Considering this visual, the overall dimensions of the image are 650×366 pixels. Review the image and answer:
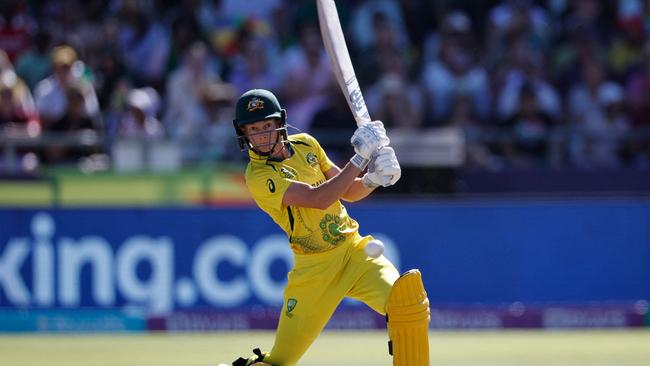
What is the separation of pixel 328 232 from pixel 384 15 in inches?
255

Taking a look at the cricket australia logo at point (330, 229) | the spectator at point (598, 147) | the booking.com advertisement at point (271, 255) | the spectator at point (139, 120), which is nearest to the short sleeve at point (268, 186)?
the cricket australia logo at point (330, 229)

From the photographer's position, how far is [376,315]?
9172mm

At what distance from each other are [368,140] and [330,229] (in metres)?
0.52

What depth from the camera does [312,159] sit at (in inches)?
218

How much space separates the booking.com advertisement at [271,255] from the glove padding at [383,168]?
427 centimetres

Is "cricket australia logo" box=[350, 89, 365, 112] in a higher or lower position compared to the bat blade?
lower

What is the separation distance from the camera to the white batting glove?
5.07 meters

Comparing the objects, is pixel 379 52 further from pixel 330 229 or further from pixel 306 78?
pixel 330 229

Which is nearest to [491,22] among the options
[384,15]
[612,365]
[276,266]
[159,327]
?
[384,15]

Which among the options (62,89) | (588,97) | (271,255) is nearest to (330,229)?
(271,255)

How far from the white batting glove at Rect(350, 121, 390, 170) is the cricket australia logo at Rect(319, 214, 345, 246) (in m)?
0.38

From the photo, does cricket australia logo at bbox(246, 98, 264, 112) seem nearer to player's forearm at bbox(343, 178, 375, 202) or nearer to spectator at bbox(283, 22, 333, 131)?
player's forearm at bbox(343, 178, 375, 202)

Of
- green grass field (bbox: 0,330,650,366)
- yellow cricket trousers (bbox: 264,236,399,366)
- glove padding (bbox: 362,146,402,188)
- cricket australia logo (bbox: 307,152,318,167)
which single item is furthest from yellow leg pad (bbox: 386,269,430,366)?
green grass field (bbox: 0,330,650,366)

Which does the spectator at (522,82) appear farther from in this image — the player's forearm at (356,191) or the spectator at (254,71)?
the player's forearm at (356,191)
